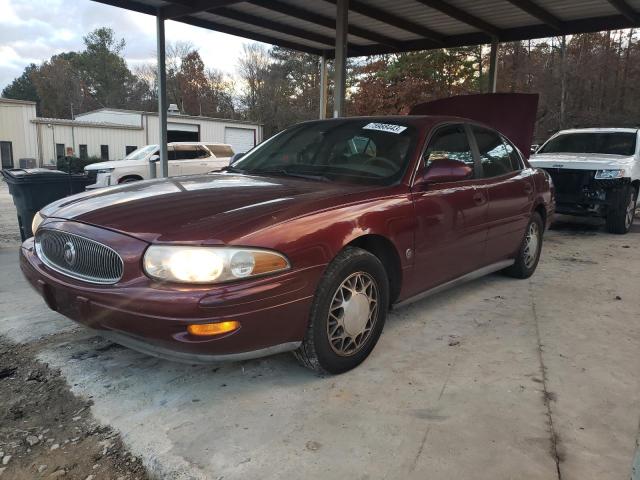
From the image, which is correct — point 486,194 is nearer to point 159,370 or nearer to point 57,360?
point 159,370

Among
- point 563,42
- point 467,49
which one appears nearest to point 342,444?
point 467,49

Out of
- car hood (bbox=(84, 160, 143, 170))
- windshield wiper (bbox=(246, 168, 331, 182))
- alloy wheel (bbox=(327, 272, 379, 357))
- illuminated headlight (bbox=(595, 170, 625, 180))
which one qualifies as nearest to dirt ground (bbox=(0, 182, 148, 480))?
alloy wheel (bbox=(327, 272, 379, 357))

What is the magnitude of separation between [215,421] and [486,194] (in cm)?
278

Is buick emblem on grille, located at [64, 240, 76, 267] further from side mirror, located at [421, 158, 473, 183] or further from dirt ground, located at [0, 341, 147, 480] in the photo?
side mirror, located at [421, 158, 473, 183]

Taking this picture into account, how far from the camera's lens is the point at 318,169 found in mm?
3619

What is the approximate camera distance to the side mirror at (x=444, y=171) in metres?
3.40

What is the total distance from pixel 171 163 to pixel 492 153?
1099cm

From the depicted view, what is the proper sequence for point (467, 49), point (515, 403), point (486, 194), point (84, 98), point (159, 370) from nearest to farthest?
point (515, 403) → point (159, 370) → point (486, 194) → point (467, 49) → point (84, 98)

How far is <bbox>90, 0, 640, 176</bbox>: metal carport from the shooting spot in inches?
321

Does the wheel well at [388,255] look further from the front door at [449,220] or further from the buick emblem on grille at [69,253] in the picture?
the buick emblem on grille at [69,253]

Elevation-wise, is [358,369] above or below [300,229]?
below

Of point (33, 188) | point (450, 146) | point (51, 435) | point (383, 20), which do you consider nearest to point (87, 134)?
point (383, 20)

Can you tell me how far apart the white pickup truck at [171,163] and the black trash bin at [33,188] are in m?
7.06

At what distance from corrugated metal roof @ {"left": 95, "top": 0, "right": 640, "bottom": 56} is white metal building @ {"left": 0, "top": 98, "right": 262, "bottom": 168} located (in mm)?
19094
